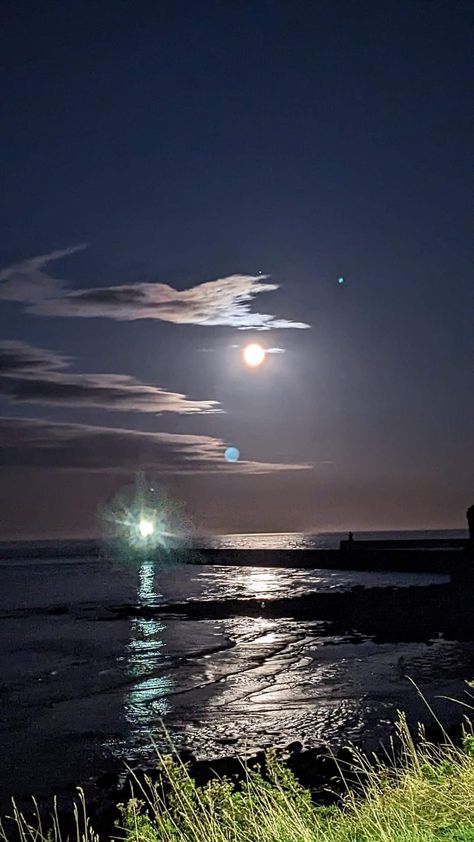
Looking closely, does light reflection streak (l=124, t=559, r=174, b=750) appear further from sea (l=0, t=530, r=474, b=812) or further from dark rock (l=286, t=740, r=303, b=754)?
dark rock (l=286, t=740, r=303, b=754)

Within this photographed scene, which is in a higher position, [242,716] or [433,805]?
[433,805]

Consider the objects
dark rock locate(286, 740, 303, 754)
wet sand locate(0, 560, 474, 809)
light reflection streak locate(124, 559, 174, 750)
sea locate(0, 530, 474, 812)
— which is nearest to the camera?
dark rock locate(286, 740, 303, 754)

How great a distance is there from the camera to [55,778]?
1767 centimetres

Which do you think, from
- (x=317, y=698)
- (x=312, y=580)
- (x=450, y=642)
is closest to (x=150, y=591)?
(x=312, y=580)

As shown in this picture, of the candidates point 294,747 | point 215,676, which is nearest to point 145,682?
point 215,676

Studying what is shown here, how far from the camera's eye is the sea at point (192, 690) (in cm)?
1955

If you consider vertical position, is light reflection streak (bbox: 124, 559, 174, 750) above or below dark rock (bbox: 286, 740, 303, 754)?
below

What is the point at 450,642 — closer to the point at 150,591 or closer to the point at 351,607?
the point at 351,607

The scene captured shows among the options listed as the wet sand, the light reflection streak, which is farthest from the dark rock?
the light reflection streak

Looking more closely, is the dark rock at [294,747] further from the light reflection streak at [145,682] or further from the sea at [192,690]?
the light reflection streak at [145,682]

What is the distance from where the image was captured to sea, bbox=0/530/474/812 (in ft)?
64.1

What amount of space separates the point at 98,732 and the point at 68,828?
24.8ft

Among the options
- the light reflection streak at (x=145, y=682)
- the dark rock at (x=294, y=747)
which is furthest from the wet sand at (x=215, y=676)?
the dark rock at (x=294, y=747)

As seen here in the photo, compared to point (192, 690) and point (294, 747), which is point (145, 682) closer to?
point (192, 690)
